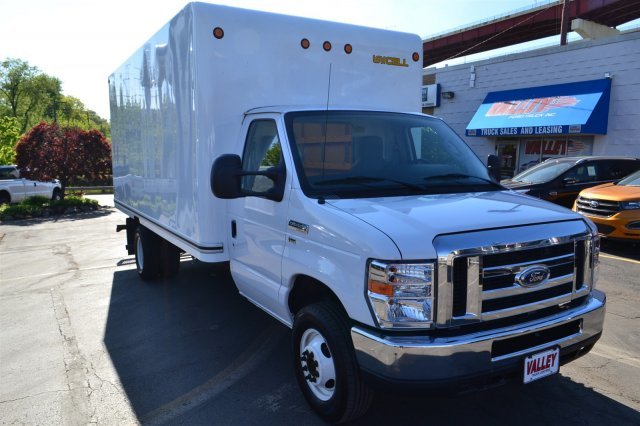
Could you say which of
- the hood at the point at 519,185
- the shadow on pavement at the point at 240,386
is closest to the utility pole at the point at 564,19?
the hood at the point at 519,185

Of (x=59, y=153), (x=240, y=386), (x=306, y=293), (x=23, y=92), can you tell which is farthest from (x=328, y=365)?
(x=23, y=92)

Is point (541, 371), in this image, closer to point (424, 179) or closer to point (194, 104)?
point (424, 179)

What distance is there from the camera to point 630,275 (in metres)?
7.21

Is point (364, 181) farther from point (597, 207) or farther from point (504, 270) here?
point (597, 207)

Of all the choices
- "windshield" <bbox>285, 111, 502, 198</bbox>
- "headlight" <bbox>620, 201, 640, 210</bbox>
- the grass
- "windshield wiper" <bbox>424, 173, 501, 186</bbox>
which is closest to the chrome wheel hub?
"windshield" <bbox>285, 111, 502, 198</bbox>

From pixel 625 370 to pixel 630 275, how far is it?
A: 3661 mm

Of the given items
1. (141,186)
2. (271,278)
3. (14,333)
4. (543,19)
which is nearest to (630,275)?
(271,278)

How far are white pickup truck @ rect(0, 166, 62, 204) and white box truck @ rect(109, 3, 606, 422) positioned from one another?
16.0 metres

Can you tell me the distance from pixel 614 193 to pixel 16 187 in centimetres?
1991

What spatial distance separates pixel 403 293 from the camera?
8.96 ft

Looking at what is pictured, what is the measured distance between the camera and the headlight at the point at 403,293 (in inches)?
107

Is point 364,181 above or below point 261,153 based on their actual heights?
below

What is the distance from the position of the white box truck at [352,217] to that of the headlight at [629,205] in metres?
5.01

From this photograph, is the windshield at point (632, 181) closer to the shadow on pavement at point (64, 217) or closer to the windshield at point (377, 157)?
the windshield at point (377, 157)
